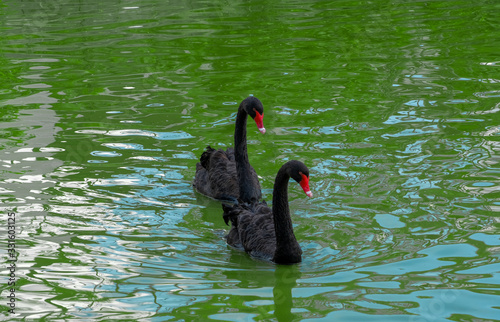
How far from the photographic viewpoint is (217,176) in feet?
27.5

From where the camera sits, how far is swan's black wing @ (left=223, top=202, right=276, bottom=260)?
22.7ft

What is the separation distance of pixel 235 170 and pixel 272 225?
1.54 metres

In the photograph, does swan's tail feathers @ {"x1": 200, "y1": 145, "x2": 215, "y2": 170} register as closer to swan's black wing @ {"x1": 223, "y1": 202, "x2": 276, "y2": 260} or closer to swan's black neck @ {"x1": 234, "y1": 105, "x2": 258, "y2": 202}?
swan's black neck @ {"x1": 234, "y1": 105, "x2": 258, "y2": 202}

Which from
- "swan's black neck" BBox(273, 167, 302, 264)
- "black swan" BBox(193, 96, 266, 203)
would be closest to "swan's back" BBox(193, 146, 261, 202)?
"black swan" BBox(193, 96, 266, 203)

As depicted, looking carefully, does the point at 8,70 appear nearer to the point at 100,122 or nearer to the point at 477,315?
the point at 100,122

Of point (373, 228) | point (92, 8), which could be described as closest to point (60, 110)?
point (373, 228)

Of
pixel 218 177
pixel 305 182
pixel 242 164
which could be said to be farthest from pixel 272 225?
pixel 218 177

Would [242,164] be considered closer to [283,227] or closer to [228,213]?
[228,213]

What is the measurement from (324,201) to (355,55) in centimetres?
538

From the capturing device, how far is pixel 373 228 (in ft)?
23.4

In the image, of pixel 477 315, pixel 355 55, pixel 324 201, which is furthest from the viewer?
pixel 355 55

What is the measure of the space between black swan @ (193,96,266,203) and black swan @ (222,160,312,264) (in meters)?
0.34

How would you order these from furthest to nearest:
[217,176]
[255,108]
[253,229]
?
[217,176] → [255,108] → [253,229]

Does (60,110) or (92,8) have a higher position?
(92,8)
